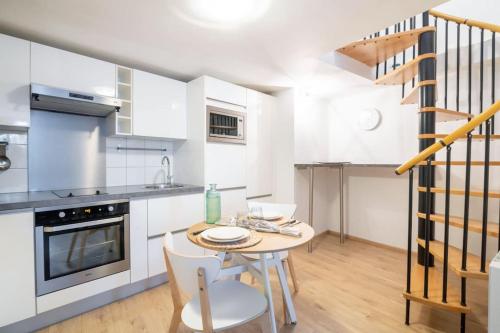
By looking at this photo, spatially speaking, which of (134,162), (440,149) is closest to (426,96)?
(440,149)

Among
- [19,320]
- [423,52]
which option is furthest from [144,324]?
[423,52]

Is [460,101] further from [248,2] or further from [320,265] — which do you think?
[248,2]

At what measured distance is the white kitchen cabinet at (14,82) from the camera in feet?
5.51

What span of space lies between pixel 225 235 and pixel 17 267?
4.62 ft

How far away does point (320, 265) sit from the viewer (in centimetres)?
262

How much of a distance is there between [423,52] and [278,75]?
1.34 metres

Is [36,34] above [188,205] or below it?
above

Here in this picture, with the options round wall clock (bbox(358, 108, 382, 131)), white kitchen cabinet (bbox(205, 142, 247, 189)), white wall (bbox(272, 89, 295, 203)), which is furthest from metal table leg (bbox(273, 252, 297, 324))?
round wall clock (bbox(358, 108, 382, 131))

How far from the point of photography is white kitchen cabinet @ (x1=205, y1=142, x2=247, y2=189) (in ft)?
8.27

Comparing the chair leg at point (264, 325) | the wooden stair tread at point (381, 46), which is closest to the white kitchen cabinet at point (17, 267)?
the chair leg at point (264, 325)

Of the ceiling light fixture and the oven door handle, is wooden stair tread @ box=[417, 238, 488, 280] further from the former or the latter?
the oven door handle

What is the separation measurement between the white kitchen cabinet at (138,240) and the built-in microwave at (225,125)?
944 mm

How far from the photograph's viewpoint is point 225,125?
267 centimetres

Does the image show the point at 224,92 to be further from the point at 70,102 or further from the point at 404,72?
the point at 404,72
